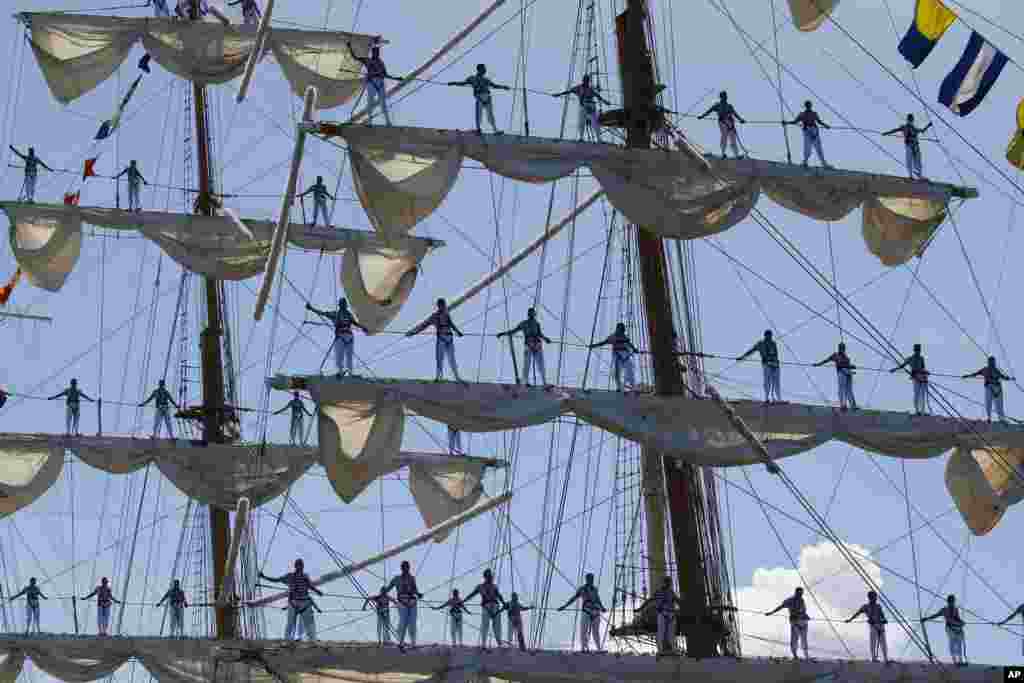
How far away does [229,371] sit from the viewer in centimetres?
4894

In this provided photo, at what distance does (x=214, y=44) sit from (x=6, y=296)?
522cm

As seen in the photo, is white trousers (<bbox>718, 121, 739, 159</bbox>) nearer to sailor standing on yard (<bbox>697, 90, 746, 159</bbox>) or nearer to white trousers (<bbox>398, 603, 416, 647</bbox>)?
sailor standing on yard (<bbox>697, 90, 746, 159</bbox>)

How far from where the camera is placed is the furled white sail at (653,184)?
4188 centimetres

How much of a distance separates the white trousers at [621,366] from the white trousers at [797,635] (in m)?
3.91

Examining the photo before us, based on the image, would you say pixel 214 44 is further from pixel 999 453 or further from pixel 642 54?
pixel 999 453

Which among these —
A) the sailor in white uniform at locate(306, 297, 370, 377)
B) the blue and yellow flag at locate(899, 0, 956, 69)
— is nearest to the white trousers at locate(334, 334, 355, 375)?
the sailor in white uniform at locate(306, 297, 370, 377)

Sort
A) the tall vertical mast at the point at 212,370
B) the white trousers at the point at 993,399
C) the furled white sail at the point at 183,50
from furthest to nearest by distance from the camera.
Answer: the furled white sail at the point at 183,50 → the tall vertical mast at the point at 212,370 → the white trousers at the point at 993,399

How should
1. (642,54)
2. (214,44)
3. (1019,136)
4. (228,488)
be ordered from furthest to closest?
(214,44) < (228,488) < (642,54) < (1019,136)

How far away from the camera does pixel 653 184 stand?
42.8 meters

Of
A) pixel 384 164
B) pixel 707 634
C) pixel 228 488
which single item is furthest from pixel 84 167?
pixel 707 634

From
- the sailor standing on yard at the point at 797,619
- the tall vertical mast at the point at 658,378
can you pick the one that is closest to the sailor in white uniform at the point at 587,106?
the tall vertical mast at the point at 658,378

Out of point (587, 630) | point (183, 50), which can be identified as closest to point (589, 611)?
point (587, 630)

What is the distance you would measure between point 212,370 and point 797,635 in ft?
37.2

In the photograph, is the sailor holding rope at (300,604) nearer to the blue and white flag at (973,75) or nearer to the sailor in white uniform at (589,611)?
the sailor in white uniform at (589,611)
